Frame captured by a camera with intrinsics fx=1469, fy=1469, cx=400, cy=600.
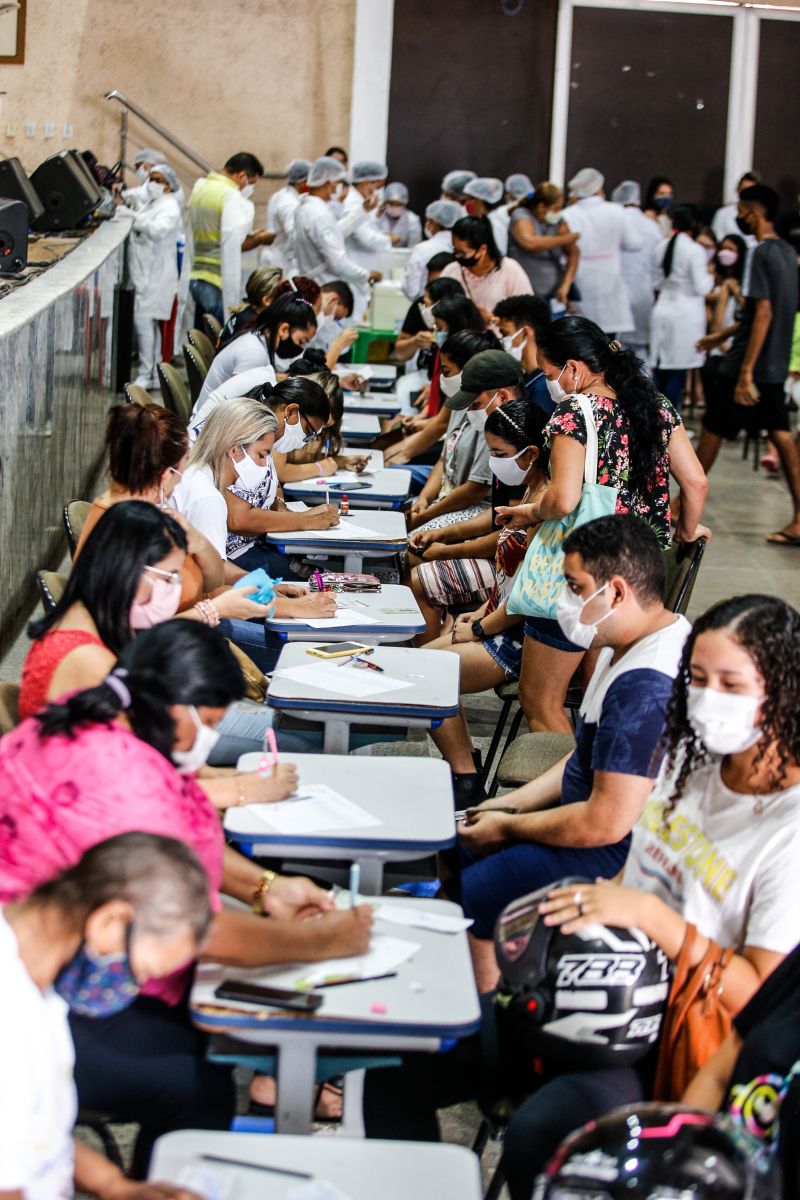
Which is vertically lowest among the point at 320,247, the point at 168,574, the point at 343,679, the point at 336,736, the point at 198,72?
the point at 336,736

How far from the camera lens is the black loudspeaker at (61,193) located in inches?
360

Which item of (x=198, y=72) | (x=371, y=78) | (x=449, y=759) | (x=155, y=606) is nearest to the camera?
(x=155, y=606)

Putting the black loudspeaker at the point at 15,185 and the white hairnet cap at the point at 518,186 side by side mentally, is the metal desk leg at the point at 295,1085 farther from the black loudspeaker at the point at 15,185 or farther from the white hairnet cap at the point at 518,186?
the white hairnet cap at the point at 518,186

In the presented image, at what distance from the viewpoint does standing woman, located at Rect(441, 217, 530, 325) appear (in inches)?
294

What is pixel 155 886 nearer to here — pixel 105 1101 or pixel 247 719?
pixel 105 1101

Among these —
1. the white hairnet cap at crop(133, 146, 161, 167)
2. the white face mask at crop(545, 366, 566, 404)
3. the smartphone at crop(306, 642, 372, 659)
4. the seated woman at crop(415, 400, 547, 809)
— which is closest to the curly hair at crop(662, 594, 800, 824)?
the smartphone at crop(306, 642, 372, 659)

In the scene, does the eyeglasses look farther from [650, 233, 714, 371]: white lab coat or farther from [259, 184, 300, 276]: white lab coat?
[650, 233, 714, 371]: white lab coat

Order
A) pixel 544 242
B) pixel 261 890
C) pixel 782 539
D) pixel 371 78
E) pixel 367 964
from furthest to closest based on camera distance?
pixel 371 78 → pixel 544 242 → pixel 782 539 → pixel 261 890 → pixel 367 964

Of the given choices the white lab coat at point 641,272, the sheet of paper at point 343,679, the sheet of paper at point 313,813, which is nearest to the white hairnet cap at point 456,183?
the white lab coat at point 641,272

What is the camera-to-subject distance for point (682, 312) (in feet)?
32.8

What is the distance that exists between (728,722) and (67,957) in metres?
1.04

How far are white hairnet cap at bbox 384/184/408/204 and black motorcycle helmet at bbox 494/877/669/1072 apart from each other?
35.7ft

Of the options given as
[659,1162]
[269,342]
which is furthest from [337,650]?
[269,342]

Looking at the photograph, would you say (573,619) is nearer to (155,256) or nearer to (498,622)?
(498,622)
